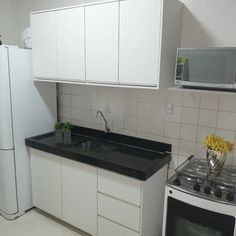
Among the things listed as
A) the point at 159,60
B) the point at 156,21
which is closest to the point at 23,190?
the point at 159,60

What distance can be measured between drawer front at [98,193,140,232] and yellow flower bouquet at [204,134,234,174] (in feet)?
2.14

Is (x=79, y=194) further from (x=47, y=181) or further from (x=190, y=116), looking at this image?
(x=190, y=116)

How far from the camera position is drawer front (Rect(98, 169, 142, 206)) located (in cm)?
185

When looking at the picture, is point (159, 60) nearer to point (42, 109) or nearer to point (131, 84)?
point (131, 84)

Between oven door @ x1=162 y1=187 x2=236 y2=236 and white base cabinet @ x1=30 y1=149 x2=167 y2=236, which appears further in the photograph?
white base cabinet @ x1=30 y1=149 x2=167 y2=236

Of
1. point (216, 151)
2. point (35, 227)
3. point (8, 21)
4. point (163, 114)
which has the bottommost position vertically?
point (35, 227)

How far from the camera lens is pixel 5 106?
2273mm

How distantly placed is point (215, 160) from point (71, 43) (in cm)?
152

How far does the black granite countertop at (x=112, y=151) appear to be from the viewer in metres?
1.89

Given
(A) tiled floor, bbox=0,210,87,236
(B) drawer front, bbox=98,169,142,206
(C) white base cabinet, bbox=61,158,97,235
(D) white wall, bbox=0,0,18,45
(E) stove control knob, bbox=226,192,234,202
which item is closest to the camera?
(E) stove control knob, bbox=226,192,234,202

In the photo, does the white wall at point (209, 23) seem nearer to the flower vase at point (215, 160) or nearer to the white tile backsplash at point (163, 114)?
the white tile backsplash at point (163, 114)

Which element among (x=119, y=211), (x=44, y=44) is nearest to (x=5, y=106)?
(x=44, y=44)

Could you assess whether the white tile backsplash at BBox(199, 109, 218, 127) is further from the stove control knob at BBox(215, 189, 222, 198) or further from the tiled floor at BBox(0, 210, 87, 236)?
the tiled floor at BBox(0, 210, 87, 236)

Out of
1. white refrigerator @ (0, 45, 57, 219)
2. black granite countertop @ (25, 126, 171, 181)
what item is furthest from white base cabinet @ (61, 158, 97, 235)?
white refrigerator @ (0, 45, 57, 219)
